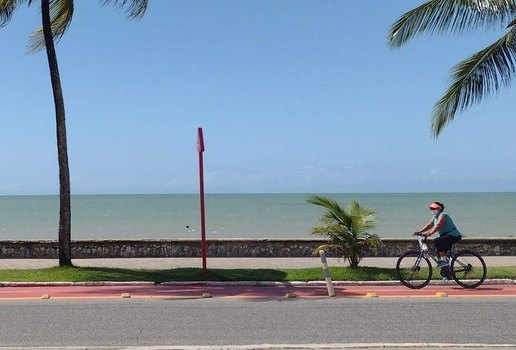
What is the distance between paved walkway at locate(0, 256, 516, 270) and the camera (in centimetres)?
1444

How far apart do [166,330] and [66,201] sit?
763cm

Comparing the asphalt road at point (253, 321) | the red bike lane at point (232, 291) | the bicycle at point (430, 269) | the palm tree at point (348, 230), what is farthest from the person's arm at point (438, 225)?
the palm tree at point (348, 230)

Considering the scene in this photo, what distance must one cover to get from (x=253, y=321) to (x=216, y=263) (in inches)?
288

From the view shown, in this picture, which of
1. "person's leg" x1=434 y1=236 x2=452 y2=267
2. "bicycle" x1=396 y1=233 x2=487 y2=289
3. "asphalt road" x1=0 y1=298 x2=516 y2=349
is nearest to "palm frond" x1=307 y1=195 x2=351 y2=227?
"bicycle" x1=396 y1=233 x2=487 y2=289

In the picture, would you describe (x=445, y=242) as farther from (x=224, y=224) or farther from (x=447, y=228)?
(x=224, y=224)

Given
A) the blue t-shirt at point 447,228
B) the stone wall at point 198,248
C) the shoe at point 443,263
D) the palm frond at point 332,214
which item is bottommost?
the shoe at point 443,263

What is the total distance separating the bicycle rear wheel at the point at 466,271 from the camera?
11.2 m

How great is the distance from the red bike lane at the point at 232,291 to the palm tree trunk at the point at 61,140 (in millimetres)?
2400

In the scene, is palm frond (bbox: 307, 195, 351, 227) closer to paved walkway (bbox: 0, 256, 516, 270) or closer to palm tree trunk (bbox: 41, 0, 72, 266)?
paved walkway (bbox: 0, 256, 516, 270)

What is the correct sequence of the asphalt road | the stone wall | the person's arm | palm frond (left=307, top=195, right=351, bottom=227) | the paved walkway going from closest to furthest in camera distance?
1. the asphalt road
2. the person's arm
3. palm frond (left=307, top=195, right=351, bottom=227)
4. the paved walkway
5. the stone wall

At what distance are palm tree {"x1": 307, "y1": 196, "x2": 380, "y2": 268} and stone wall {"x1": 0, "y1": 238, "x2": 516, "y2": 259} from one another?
3.28 m

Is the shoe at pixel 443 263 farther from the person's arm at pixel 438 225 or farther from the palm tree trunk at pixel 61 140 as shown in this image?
the palm tree trunk at pixel 61 140

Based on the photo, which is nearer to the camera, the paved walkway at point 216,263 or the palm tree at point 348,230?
the palm tree at point 348,230

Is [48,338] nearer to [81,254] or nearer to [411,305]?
[411,305]
